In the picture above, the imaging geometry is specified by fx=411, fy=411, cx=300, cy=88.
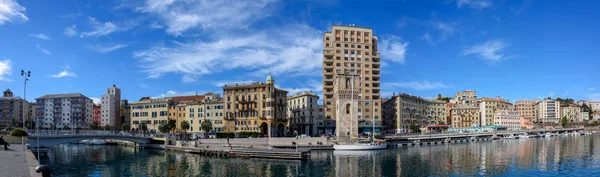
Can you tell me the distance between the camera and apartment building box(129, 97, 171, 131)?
13362 cm

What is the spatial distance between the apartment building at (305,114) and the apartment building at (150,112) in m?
41.2

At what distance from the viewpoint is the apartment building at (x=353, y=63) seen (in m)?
135

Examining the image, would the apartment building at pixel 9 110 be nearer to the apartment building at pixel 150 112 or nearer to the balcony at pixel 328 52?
the apartment building at pixel 150 112

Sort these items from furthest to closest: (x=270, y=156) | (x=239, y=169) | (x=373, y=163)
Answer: (x=270, y=156)
(x=373, y=163)
(x=239, y=169)

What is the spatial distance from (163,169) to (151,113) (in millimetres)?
83030

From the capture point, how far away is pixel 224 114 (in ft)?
385

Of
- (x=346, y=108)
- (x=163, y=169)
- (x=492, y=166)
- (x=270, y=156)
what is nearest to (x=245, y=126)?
(x=346, y=108)

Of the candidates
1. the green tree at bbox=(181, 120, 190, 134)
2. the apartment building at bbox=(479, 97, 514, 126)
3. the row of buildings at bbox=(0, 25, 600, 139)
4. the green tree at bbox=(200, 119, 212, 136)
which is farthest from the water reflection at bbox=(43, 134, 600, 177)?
the apartment building at bbox=(479, 97, 514, 126)

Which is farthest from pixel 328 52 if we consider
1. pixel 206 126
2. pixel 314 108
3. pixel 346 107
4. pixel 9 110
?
pixel 9 110

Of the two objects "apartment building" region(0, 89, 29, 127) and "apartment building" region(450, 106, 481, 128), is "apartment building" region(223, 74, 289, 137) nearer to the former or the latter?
"apartment building" region(450, 106, 481, 128)

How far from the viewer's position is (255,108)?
115 meters

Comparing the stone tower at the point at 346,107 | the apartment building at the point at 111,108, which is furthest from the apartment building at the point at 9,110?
the stone tower at the point at 346,107

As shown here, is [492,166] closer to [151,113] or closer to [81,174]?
[81,174]

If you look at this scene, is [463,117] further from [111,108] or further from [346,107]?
[111,108]
